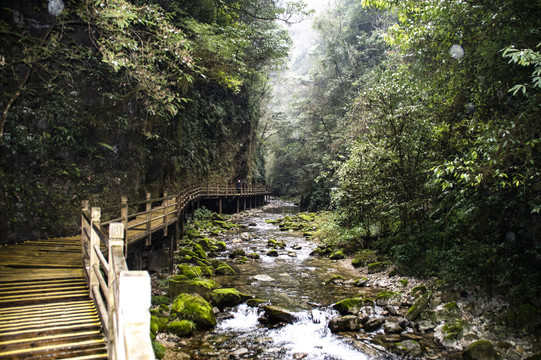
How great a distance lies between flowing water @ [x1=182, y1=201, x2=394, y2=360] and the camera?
603 centimetres

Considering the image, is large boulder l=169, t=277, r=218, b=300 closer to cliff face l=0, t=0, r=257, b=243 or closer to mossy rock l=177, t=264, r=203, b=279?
mossy rock l=177, t=264, r=203, b=279

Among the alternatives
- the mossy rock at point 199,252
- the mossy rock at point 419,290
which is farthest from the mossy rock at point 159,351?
the mossy rock at point 199,252

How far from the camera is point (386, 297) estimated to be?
27.5 ft

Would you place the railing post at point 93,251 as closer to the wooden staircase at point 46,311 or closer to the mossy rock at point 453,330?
the wooden staircase at point 46,311

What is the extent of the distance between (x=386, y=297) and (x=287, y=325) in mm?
2901

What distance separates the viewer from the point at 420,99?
11.0 meters

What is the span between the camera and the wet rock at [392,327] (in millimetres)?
6812

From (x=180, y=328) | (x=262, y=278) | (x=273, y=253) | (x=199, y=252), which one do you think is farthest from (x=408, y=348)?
(x=199, y=252)

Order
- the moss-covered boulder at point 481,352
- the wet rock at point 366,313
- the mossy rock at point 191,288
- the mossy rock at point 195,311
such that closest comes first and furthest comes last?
the moss-covered boulder at point 481,352 < the mossy rock at point 195,311 < the wet rock at point 366,313 < the mossy rock at point 191,288

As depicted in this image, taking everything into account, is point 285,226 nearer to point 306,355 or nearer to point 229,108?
point 229,108

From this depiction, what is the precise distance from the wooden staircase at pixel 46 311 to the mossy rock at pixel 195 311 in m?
2.29

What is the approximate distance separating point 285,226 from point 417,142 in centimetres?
1253

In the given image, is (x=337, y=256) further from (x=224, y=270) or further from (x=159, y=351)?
(x=159, y=351)

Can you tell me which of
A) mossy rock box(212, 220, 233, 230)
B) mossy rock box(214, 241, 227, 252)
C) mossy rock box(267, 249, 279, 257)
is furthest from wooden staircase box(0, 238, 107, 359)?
mossy rock box(212, 220, 233, 230)
